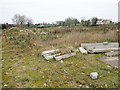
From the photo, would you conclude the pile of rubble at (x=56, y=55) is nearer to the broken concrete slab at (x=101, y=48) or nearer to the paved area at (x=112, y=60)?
the paved area at (x=112, y=60)

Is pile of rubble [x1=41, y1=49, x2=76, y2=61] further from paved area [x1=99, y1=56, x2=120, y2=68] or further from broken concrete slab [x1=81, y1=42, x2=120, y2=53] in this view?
broken concrete slab [x1=81, y1=42, x2=120, y2=53]

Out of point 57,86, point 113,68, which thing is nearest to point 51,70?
point 57,86

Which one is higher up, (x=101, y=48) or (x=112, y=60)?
(x=101, y=48)

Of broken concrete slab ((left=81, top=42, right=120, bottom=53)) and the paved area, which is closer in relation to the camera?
the paved area

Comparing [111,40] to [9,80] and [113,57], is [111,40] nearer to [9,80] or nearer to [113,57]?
[113,57]

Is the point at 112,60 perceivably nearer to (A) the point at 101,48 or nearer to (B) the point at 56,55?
(A) the point at 101,48

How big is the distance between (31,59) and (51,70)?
1.36 meters

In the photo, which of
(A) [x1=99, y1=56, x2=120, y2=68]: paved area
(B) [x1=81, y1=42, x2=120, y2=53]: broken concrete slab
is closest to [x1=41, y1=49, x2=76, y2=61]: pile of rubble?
(A) [x1=99, y1=56, x2=120, y2=68]: paved area

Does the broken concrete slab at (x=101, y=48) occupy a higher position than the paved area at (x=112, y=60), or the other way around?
the broken concrete slab at (x=101, y=48)

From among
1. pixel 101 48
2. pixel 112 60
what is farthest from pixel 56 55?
pixel 101 48

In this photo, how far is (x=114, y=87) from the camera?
3709mm

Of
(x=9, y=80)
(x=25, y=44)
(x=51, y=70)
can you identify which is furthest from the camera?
(x=25, y=44)

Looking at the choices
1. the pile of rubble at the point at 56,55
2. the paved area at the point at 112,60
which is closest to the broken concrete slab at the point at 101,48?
the paved area at the point at 112,60

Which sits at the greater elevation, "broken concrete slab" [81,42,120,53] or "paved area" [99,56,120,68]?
"broken concrete slab" [81,42,120,53]
